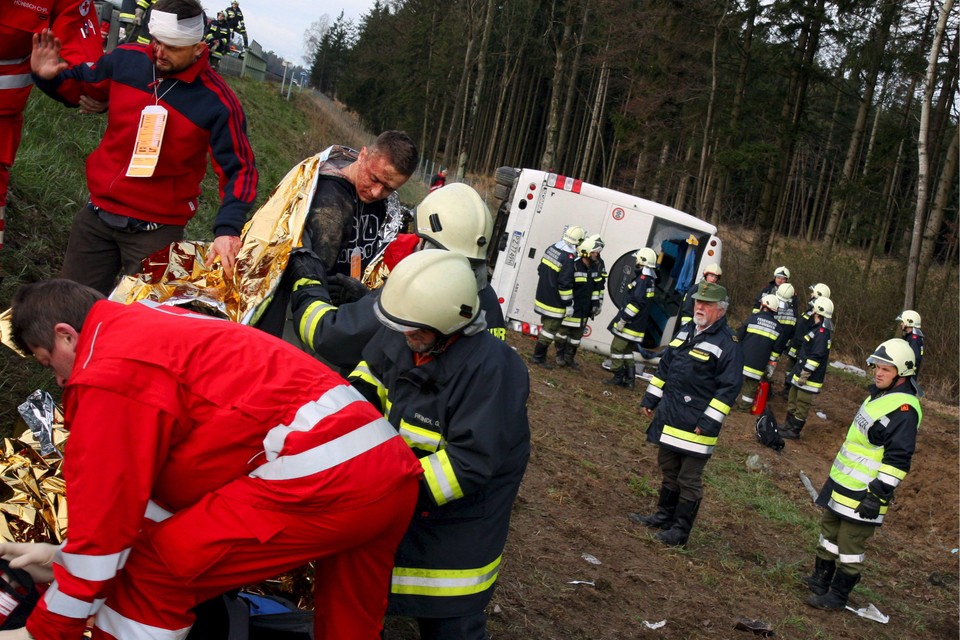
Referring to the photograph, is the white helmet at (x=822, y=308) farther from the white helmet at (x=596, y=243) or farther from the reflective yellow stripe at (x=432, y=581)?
the reflective yellow stripe at (x=432, y=581)

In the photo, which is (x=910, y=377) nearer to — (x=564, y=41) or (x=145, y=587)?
(x=145, y=587)

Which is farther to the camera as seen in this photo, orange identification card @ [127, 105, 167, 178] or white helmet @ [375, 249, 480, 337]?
orange identification card @ [127, 105, 167, 178]

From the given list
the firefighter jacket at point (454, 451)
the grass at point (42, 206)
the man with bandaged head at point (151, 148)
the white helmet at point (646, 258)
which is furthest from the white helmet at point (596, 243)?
the firefighter jacket at point (454, 451)

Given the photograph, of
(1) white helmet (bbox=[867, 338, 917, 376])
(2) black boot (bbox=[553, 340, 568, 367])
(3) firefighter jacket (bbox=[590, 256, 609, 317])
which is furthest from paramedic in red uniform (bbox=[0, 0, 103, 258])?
(2) black boot (bbox=[553, 340, 568, 367])

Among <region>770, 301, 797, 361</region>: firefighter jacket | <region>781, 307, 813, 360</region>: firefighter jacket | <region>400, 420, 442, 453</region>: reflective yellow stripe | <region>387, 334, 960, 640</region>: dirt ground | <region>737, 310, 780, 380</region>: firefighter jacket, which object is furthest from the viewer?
<region>770, 301, 797, 361</region>: firefighter jacket

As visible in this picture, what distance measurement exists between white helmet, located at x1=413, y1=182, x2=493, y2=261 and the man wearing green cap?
3.28m

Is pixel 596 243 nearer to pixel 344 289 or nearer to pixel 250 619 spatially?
pixel 344 289

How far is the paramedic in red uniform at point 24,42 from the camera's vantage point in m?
3.66

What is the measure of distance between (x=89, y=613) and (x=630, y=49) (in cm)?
2722

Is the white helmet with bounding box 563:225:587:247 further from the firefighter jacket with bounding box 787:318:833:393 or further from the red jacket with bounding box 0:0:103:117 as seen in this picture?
the red jacket with bounding box 0:0:103:117

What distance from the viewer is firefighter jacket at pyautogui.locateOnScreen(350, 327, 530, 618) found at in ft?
9.66

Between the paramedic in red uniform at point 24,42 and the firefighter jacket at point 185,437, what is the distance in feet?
6.10

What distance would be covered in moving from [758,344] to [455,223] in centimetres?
920

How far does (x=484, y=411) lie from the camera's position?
296 cm
